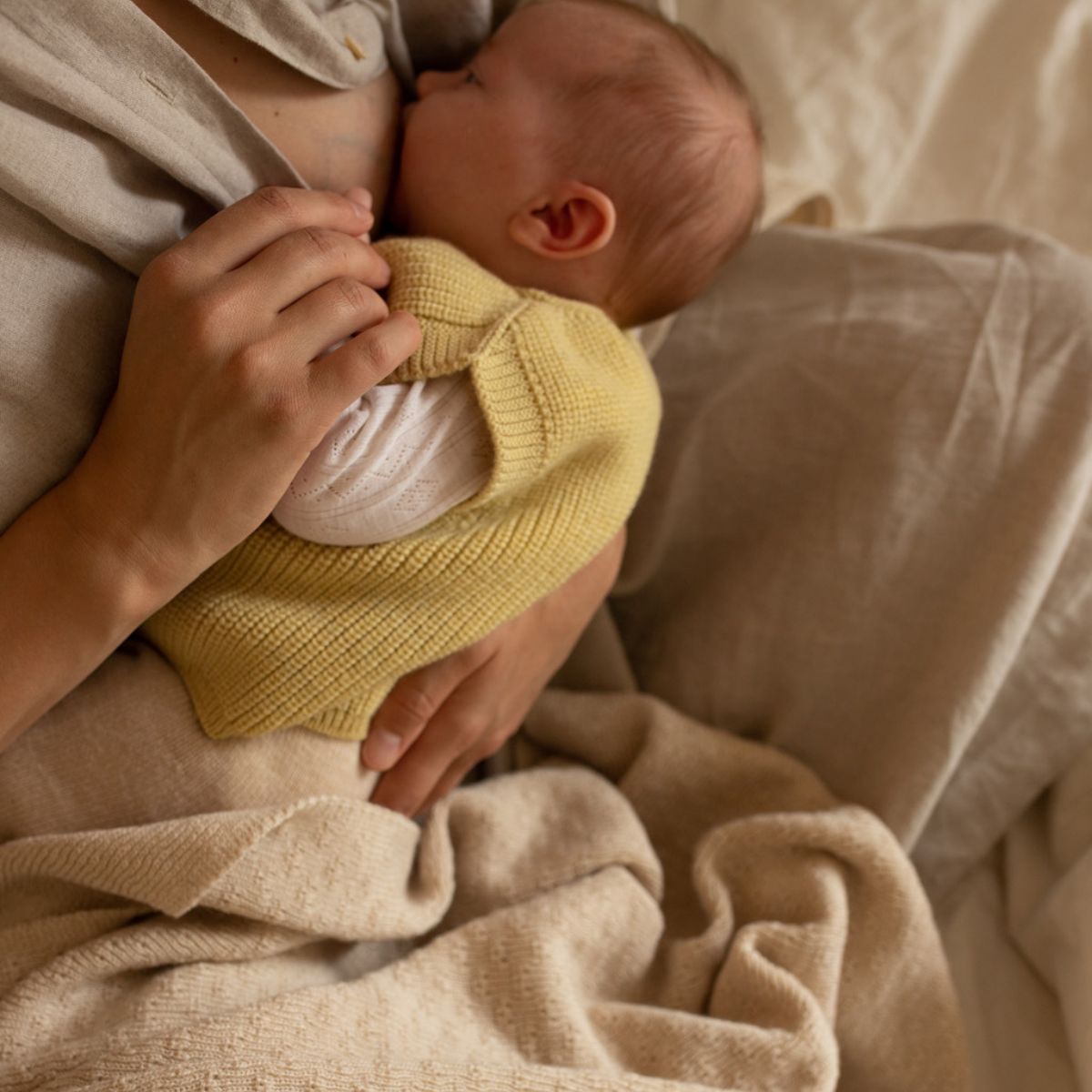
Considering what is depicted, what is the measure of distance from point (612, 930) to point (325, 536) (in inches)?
15.9

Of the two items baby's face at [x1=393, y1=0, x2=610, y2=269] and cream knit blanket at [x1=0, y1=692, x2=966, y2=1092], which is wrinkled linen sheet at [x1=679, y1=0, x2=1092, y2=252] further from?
cream knit blanket at [x1=0, y1=692, x2=966, y2=1092]

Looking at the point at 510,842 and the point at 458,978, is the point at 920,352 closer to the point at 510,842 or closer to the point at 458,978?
the point at 510,842

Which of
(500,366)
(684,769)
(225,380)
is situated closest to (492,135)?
(500,366)

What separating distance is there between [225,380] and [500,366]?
7.5 inches

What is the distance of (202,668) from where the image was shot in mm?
807

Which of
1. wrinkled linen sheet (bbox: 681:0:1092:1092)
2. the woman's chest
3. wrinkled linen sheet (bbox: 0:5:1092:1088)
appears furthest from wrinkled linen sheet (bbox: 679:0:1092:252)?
the woman's chest

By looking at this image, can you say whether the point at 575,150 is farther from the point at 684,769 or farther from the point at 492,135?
the point at 684,769

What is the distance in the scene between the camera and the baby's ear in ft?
2.92

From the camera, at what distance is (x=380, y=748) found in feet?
2.85

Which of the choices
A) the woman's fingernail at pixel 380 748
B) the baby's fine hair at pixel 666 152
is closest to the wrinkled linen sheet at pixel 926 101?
the baby's fine hair at pixel 666 152

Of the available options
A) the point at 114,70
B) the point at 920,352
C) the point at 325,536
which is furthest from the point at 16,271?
the point at 920,352

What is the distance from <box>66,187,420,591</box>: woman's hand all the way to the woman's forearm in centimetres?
1

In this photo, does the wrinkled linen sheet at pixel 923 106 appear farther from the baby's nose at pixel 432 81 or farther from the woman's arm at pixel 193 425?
the woman's arm at pixel 193 425

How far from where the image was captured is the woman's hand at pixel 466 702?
0.87 metres
